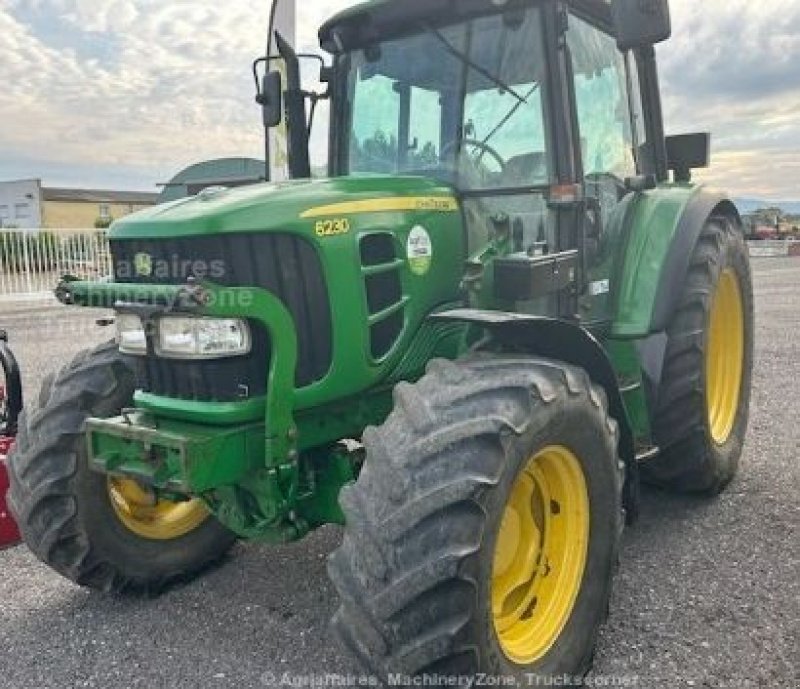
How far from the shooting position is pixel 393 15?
10.9 feet

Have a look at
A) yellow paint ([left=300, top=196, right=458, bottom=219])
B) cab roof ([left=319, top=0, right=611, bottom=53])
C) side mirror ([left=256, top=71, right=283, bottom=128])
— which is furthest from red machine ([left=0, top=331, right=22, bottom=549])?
cab roof ([left=319, top=0, right=611, bottom=53])

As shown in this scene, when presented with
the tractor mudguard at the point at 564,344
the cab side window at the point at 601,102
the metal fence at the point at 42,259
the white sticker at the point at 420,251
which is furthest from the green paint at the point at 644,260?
the metal fence at the point at 42,259

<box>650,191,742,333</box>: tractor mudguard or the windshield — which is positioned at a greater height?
the windshield

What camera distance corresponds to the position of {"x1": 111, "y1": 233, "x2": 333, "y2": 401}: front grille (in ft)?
8.38

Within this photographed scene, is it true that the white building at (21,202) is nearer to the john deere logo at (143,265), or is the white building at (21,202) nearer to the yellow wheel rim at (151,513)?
the yellow wheel rim at (151,513)

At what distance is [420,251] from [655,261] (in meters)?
1.29

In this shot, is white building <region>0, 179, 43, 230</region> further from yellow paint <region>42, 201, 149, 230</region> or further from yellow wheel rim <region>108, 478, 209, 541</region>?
yellow wheel rim <region>108, 478, 209, 541</region>

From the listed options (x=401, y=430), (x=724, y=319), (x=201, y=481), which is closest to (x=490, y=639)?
(x=401, y=430)

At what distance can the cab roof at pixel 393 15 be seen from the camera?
318 cm

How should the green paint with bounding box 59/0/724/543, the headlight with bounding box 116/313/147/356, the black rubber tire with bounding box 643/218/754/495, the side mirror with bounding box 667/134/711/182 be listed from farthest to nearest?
the side mirror with bounding box 667/134/711/182
the black rubber tire with bounding box 643/218/754/495
the headlight with bounding box 116/313/147/356
the green paint with bounding box 59/0/724/543

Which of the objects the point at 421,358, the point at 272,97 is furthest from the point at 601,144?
the point at 272,97

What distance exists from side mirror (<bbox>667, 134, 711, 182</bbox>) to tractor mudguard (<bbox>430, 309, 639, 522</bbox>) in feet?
6.85

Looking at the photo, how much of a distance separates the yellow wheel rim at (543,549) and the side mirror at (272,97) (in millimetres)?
2171

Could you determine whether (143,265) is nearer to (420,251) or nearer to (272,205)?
(272,205)
